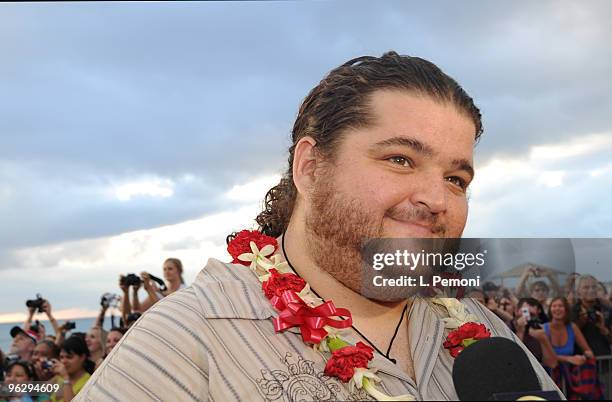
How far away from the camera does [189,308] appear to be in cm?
177

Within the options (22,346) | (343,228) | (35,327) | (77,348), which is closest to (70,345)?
(77,348)

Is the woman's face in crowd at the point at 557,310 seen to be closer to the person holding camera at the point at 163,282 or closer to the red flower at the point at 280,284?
the red flower at the point at 280,284

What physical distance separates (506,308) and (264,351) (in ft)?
2.24

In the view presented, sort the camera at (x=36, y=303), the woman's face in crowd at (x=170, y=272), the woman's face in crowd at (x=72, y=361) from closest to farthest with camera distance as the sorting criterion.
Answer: the woman's face in crowd at (x=72, y=361) < the woman's face in crowd at (x=170, y=272) < the camera at (x=36, y=303)

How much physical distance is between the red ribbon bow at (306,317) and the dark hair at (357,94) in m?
0.44

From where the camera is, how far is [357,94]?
1.92 m

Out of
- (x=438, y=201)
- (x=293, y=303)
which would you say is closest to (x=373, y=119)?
(x=438, y=201)

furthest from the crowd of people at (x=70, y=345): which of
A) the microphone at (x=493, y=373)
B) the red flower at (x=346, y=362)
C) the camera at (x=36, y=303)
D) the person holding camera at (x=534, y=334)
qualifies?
the microphone at (x=493, y=373)

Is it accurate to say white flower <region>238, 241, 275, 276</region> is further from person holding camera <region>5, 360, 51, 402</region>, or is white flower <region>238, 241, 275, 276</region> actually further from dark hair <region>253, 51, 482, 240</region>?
person holding camera <region>5, 360, 51, 402</region>

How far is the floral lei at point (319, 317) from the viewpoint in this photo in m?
1.65

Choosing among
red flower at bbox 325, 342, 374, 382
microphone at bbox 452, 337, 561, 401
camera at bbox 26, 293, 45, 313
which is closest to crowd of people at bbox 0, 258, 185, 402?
camera at bbox 26, 293, 45, 313

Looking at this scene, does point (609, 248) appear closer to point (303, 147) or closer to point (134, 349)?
point (303, 147)

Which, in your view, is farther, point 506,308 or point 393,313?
point 393,313

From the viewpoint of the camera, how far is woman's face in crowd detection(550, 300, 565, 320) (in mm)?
1492
